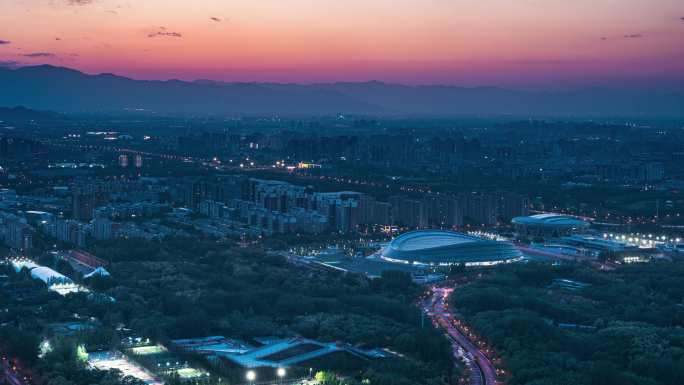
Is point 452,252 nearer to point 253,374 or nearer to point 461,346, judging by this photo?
point 461,346

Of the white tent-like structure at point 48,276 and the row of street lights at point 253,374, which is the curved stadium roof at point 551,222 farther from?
the row of street lights at point 253,374

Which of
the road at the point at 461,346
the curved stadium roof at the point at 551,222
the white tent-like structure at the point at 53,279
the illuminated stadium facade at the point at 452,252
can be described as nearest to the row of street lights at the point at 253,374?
the road at the point at 461,346

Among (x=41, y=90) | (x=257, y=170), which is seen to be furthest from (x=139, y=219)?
(x=41, y=90)

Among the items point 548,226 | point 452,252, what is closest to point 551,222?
point 548,226

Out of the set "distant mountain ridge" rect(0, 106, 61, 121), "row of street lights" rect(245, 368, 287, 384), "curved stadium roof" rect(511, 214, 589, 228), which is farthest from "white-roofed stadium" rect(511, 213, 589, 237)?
"distant mountain ridge" rect(0, 106, 61, 121)

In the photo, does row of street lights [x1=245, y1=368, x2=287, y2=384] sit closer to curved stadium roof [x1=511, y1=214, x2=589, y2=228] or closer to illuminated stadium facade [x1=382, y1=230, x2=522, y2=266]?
illuminated stadium facade [x1=382, y1=230, x2=522, y2=266]

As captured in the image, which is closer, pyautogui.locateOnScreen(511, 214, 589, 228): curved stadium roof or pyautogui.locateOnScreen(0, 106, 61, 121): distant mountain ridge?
pyautogui.locateOnScreen(511, 214, 589, 228): curved stadium roof

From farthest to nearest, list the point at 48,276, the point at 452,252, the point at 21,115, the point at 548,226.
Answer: the point at 21,115 → the point at 548,226 → the point at 452,252 → the point at 48,276
